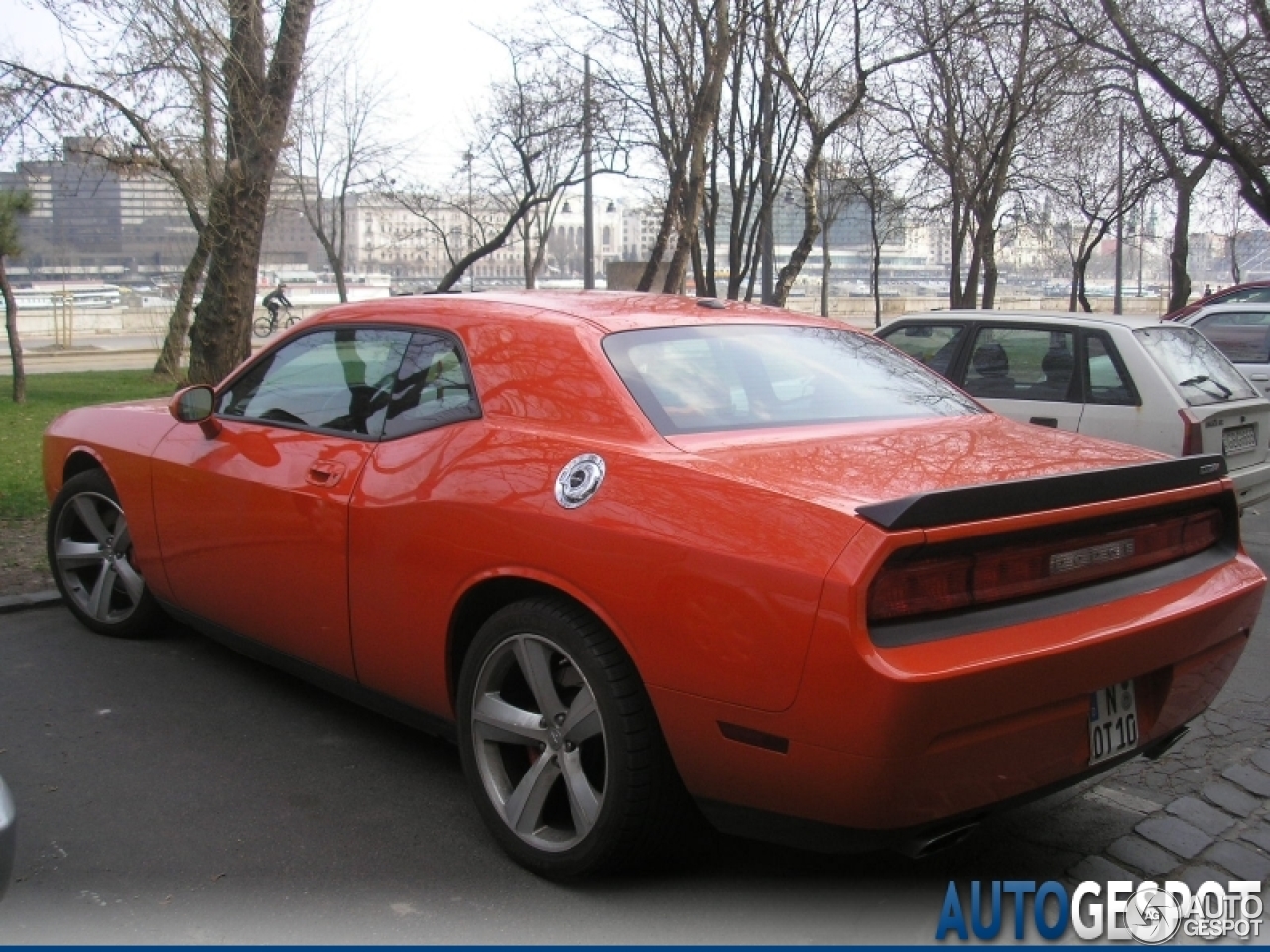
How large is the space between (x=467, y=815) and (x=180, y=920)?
913 mm

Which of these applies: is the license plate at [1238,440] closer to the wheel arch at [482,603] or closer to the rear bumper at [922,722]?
the rear bumper at [922,722]

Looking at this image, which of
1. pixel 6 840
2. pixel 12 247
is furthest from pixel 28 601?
pixel 12 247

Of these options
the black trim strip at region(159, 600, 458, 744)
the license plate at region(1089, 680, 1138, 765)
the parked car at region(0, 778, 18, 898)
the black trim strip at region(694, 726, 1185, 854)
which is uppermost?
the license plate at region(1089, 680, 1138, 765)

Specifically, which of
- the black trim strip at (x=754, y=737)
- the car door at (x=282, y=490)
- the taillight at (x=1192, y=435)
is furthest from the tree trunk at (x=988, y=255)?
the black trim strip at (x=754, y=737)

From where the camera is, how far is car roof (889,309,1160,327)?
7.87m

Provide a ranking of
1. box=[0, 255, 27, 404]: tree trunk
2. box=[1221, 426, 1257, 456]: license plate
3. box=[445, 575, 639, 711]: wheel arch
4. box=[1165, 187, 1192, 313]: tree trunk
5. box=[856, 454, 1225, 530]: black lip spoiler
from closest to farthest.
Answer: box=[856, 454, 1225, 530]: black lip spoiler < box=[445, 575, 639, 711]: wheel arch < box=[1221, 426, 1257, 456]: license plate < box=[0, 255, 27, 404]: tree trunk < box=[1165, 187, 1192, 313]: tree trunk

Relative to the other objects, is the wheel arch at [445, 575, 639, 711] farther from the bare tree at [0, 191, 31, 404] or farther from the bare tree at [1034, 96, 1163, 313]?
the bare tree at [1034, 96, 1163, 313]

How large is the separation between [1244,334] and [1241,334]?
3 cm

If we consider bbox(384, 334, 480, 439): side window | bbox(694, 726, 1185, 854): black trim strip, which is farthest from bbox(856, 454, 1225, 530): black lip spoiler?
bbox(384, 334, 480, 439): side window

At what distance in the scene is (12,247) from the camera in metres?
16.5

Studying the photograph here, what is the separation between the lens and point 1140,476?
3236 millimetres

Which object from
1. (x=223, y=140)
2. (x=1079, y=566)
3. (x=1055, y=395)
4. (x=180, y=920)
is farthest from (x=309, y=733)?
(x=223, y=140)

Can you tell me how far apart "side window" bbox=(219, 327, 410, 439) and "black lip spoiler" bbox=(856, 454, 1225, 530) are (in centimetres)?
196

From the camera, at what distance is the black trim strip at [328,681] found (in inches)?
152
